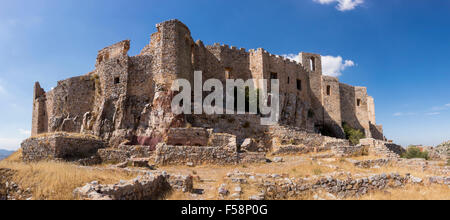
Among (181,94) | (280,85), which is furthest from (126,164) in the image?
(280,85)

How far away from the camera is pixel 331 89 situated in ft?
131

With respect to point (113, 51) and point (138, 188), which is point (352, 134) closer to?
point (113, 51)

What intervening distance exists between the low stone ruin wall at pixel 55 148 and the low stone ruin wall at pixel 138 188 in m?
11.2

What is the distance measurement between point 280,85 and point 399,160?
17596 millimetres

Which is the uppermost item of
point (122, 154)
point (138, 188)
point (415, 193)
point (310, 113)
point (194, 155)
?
point (310, 113)

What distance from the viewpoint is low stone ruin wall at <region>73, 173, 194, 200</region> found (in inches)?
250

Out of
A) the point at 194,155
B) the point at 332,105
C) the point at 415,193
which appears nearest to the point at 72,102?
the point at 194,155

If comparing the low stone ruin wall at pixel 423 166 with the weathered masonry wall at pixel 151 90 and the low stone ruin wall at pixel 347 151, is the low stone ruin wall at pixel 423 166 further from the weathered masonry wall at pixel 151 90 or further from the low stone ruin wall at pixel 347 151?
the weathered masonry wall at pixel 151 90

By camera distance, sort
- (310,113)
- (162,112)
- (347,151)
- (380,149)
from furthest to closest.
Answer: (310,113) → (162,112) → (380,149) → (347,151)

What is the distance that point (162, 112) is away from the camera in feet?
69.4

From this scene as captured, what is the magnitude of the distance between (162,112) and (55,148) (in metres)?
7.94

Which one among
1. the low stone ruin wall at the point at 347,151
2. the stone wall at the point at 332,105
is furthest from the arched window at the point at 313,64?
the low stone ruin wall at the point at 347,151

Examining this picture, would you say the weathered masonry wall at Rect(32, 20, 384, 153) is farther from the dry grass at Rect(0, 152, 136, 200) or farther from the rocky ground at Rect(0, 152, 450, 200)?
the dry grass at Rect(0, 152, 136, 200)
